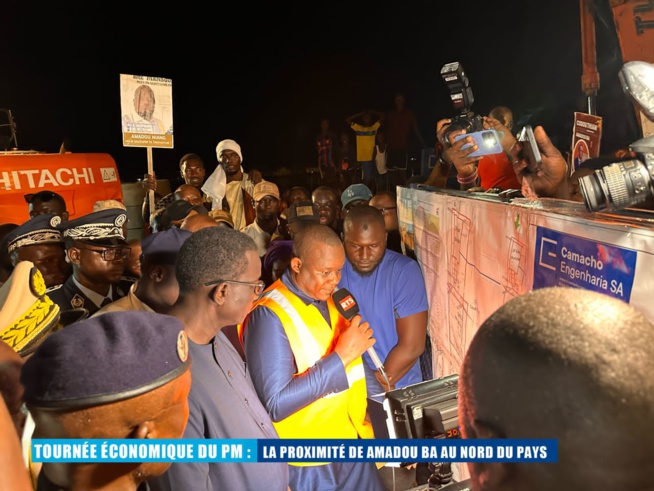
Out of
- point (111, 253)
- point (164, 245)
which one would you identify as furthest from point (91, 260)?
point (164, 245)

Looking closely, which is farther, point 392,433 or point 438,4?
point 438,4

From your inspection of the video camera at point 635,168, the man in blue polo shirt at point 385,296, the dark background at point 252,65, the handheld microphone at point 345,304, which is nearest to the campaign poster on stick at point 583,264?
the video camera at point 635,168

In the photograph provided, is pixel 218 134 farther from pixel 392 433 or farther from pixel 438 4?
pixel 392 433

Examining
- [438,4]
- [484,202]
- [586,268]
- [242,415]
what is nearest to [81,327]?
[242,415]

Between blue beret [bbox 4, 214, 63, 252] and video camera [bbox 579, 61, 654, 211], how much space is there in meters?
3.54

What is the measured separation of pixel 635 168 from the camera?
1.45m

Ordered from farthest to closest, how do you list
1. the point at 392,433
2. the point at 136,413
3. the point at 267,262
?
the point at 267,262 < the point at 392,433 < the point at 136,413

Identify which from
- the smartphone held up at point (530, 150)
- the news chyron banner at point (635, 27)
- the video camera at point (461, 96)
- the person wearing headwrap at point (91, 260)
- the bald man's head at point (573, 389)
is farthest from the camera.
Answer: the news chyron banner at point (635, 27)

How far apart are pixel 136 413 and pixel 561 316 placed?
997mm

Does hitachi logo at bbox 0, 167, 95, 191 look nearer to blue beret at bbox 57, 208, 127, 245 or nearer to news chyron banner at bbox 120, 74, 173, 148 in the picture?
news chyron banner at bbox 120, 74, 173, 148

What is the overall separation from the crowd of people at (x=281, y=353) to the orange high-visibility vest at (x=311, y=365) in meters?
0.01

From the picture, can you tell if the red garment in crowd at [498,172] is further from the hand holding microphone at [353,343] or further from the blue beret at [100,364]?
the blue beret at [100,364]

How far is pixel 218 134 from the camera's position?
17969 mm

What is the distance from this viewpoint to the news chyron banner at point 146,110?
5.92m
